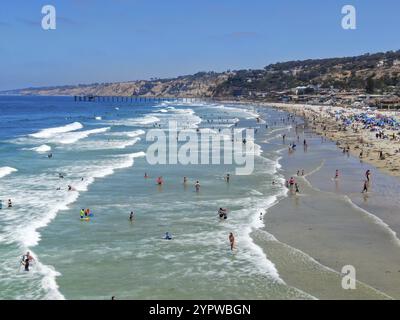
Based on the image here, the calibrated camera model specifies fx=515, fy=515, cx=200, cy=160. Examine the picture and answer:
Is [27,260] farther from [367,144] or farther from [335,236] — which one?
[367,144]

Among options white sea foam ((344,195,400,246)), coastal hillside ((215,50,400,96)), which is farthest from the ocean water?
coastal hillside ((215,50,400,96))

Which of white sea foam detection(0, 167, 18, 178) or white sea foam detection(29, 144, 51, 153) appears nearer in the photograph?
white sea foam detection(0, 167, 18, 178)

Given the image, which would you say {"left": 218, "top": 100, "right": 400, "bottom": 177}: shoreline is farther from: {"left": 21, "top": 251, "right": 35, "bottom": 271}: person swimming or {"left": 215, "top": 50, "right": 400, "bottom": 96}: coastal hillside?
{"left": 215, "top": 50, "right": 400, "bottom": 96}: coastal hillside

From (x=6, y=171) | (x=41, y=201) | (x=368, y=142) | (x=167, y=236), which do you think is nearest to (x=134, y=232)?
(x=167, y=236)

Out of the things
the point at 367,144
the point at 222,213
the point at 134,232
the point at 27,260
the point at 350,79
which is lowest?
the point at 134,232

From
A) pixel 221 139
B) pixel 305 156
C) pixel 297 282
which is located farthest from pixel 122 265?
pixel 221 139

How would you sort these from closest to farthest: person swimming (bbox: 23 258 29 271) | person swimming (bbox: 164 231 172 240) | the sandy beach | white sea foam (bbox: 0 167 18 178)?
person swimming (bbox: 23 258 29 271) < person swimming (bbox: 164 231 172 240) < white sea foam (bbox: 0 167 18 178) < the sandy beach
